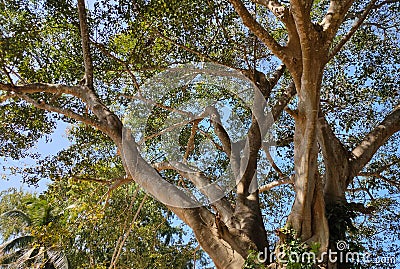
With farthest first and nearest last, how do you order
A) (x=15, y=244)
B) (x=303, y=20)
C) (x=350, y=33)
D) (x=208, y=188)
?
(x=15, y=244) → (x=350, y=33) → (x=208, y=188) → (x=303, y=20)

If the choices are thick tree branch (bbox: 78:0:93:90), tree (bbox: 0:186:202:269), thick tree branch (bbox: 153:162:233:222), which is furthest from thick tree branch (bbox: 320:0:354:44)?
thick tree branch (bbox: 78:0:93:90)

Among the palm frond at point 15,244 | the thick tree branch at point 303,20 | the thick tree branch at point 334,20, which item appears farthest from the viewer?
the palm frond at point 15,244

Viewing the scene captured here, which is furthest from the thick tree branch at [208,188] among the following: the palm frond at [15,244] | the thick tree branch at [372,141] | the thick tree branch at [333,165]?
the palm frond at [15,244]

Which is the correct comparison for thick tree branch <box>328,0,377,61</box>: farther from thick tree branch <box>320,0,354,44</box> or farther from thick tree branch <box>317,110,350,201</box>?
thick tree branch <box>317,110,350,201</box>

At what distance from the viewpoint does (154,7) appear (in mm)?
6820

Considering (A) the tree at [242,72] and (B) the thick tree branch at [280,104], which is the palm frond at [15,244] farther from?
(B) the thick tree branch at [280,104]

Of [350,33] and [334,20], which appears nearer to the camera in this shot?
[334,20]

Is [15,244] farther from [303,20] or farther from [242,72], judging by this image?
[303,20]

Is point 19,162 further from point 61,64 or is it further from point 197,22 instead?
point 197,22

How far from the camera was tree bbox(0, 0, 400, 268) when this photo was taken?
4.91m

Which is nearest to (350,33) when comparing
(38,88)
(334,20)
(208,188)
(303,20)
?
(334,20)

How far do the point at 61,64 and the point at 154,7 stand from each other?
81.4 inches

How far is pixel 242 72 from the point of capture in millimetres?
6930

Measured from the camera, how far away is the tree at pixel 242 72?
16.1 ft
